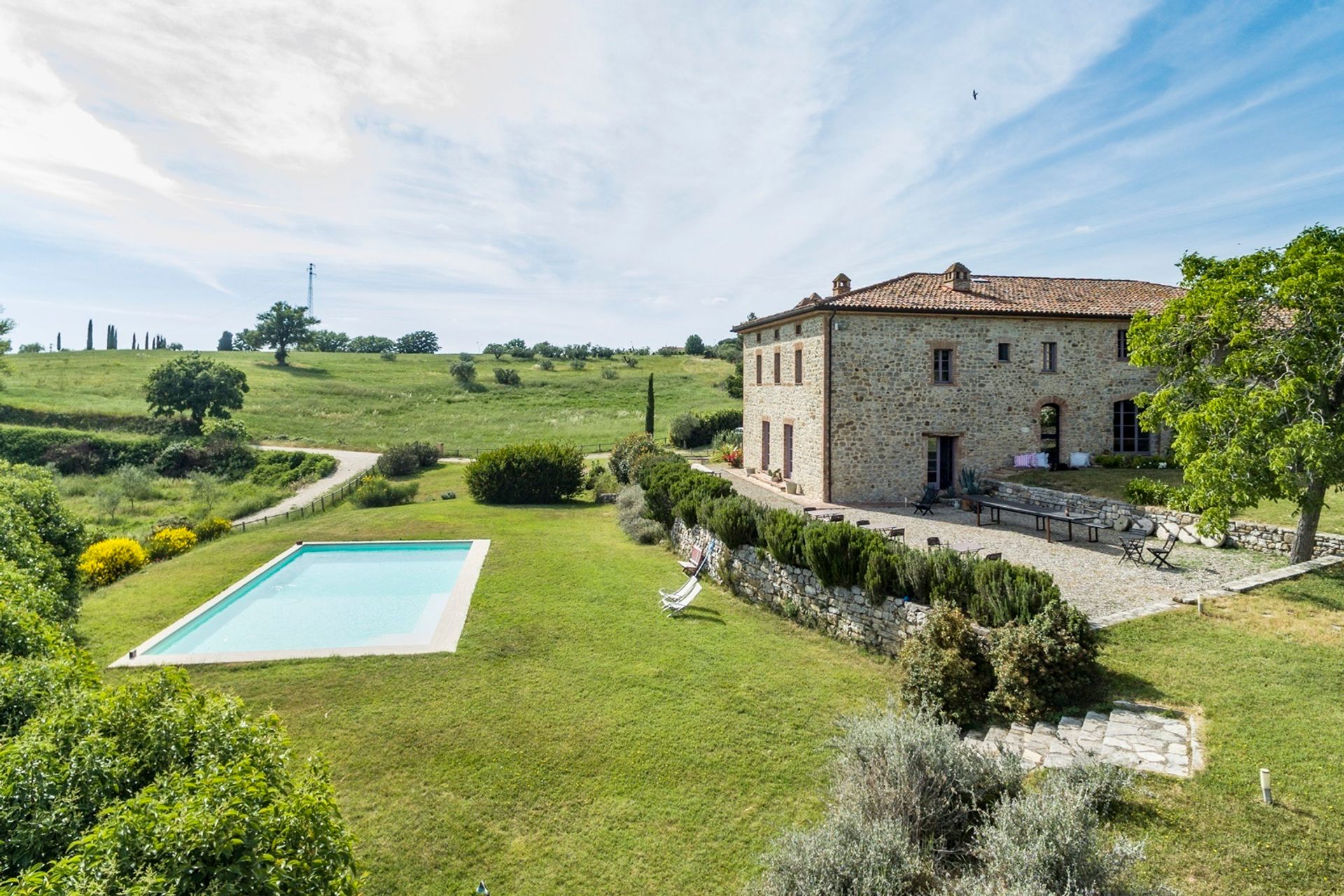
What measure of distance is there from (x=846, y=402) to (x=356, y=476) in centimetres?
2406

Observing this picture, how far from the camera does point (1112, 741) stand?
6.60 metres

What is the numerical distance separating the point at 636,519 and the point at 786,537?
8541 millimetres

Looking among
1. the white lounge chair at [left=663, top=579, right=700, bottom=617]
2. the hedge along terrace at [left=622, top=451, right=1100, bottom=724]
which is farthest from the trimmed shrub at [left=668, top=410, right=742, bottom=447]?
the hedge along terrace at [left=622, top=451, right=1100, bottom=724]

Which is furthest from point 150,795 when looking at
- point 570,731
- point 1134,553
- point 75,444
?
point 75,444

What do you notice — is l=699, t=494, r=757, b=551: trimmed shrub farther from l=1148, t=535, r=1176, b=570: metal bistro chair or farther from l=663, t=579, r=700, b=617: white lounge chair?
l=1148, t=535, r=1176, b=570: metal bistro chair

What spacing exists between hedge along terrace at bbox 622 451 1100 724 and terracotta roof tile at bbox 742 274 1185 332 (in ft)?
34.2

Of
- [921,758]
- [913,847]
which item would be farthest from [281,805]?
[921,758]

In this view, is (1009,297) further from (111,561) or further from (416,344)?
(416,344)

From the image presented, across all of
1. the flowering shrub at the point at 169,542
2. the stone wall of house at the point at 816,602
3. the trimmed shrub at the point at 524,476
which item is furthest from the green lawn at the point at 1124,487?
the flowering shrub at the point at 169,542

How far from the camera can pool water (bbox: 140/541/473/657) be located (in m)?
11.6

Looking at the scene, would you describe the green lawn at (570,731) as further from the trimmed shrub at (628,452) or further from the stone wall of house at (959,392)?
the trimmed shrub at (628,452)

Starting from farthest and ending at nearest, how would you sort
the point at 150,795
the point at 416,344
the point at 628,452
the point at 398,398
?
the point at 416,344 → the point at 398,398 → the point at 628,452 → the point at 150,795

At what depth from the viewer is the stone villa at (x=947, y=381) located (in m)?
19.6

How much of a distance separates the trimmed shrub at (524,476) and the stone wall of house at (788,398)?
7.28 metres
